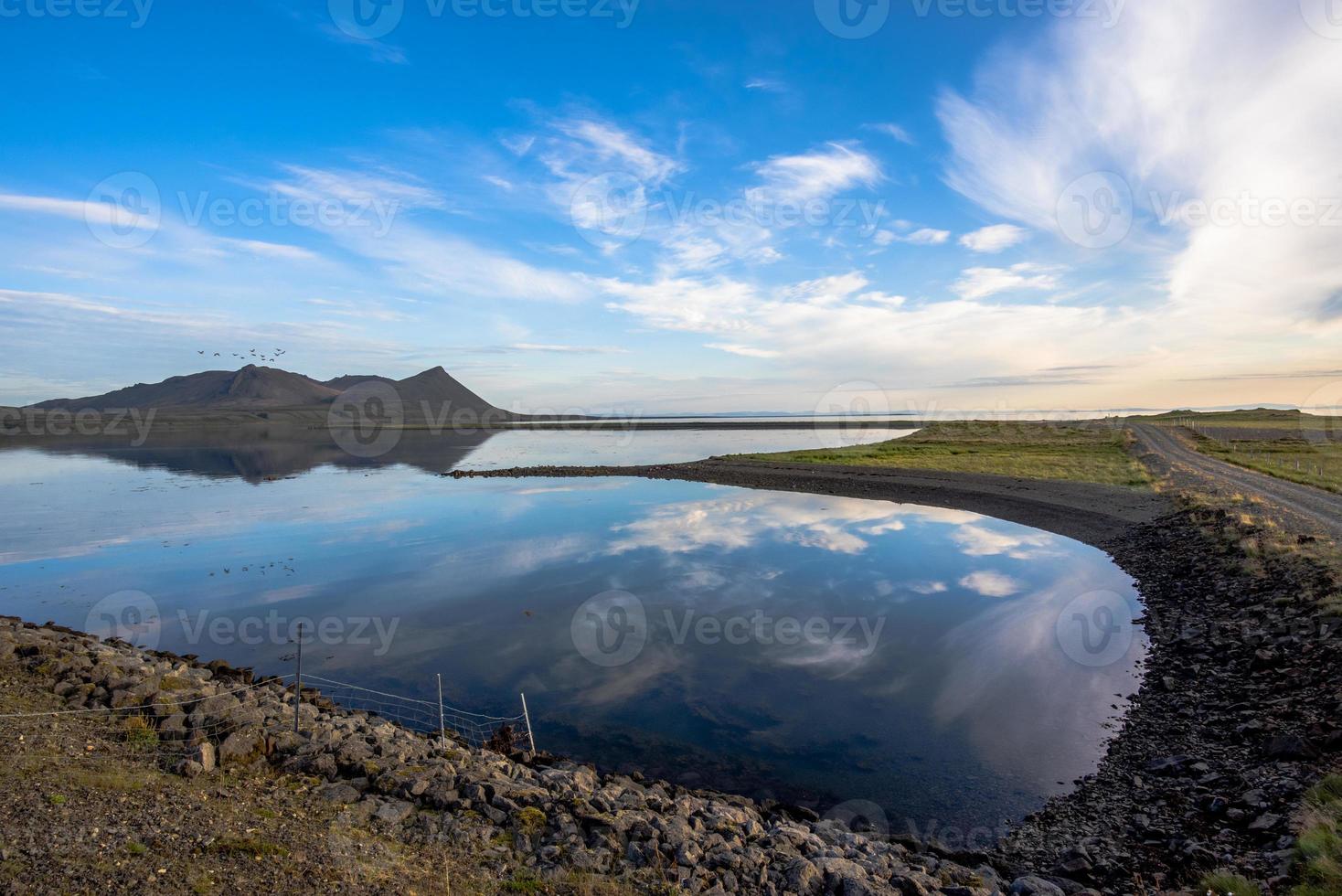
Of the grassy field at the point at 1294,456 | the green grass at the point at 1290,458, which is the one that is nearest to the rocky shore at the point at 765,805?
the green grass at the point at 1290,458

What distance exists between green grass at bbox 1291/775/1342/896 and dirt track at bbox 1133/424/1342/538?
14165 mm

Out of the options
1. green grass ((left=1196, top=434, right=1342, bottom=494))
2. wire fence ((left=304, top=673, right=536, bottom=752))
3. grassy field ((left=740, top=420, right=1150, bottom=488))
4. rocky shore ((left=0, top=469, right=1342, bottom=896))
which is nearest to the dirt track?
green grass ((left=1196, top=434, right=1342, bottom=494))

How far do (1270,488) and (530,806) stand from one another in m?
34.5

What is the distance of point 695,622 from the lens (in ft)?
49.6

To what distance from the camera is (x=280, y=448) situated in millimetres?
81938

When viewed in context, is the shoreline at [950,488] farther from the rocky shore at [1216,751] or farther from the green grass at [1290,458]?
the rocky shore at [1216,751]

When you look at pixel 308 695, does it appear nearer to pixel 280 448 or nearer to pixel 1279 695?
pixel 1279 695

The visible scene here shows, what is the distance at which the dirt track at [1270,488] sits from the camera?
1853 centimetres

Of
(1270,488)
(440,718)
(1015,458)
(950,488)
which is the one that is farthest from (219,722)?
(1015,458)

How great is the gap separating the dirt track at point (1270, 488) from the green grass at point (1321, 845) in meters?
14.2

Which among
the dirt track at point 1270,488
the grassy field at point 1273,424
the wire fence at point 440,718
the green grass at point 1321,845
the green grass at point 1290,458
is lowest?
the wire fence at point 440,718

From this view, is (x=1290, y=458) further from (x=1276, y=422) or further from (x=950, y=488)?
(x=1276, y=422)

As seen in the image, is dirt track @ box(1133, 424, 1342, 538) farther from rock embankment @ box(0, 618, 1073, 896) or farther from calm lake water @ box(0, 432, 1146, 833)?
rock embankment @ box(0, 618, 1073, 896)

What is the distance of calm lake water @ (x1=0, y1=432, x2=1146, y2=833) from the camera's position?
30.8 feet
